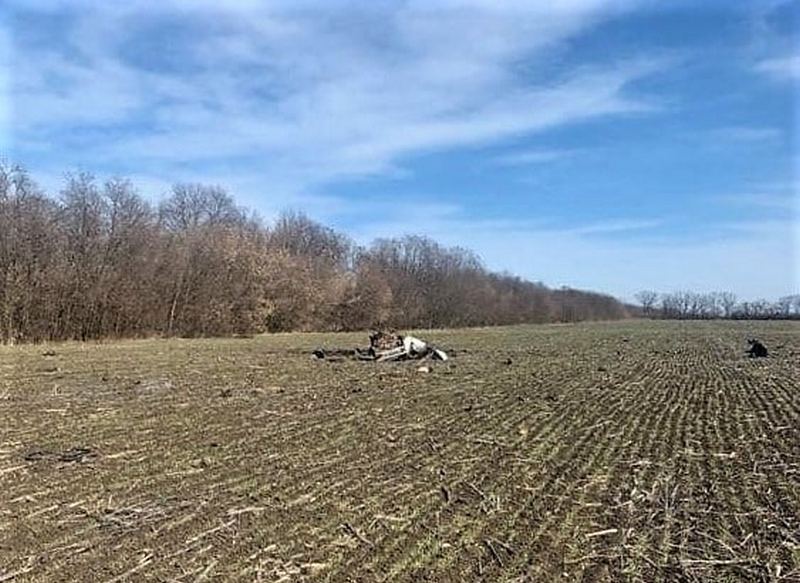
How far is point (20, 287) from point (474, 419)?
35.0 metres

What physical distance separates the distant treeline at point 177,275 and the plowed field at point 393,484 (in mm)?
27113

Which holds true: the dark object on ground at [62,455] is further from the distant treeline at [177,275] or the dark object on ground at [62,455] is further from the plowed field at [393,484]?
the distant treeline at [177,275]

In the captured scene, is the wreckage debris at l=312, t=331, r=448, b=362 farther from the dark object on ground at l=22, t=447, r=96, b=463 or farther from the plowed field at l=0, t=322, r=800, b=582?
the dark object on ground at l=22, t=447, r=96, b=463

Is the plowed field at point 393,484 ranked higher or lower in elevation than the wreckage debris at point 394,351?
lower

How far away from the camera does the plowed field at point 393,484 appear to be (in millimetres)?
5828

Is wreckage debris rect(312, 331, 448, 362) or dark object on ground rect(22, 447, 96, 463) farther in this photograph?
wreckage debris rect(312, 331, 448, 362)

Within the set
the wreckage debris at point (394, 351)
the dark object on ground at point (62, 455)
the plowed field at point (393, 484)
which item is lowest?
the dark object on ground at point (62, 455)

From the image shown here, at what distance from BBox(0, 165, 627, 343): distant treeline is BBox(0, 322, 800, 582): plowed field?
2711 centimetres

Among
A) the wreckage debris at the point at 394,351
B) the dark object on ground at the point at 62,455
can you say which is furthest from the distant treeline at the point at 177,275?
the dark object on ground at the point at 62,455

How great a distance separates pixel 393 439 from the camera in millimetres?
11359

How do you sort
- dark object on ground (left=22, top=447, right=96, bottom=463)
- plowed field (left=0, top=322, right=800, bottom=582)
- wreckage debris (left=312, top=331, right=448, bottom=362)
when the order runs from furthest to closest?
1. wreckage debris (left=312, top=331, right=448, bottom=362)
2. dark object on ground (left=22, top=447, right=96, bottom=463)
3. plowed field (left=0, top=322, right=800, bottom=582)

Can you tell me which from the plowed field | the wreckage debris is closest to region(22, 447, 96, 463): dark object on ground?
the plowed field

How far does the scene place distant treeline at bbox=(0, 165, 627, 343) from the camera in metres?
42.6

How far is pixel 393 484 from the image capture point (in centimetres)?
843
